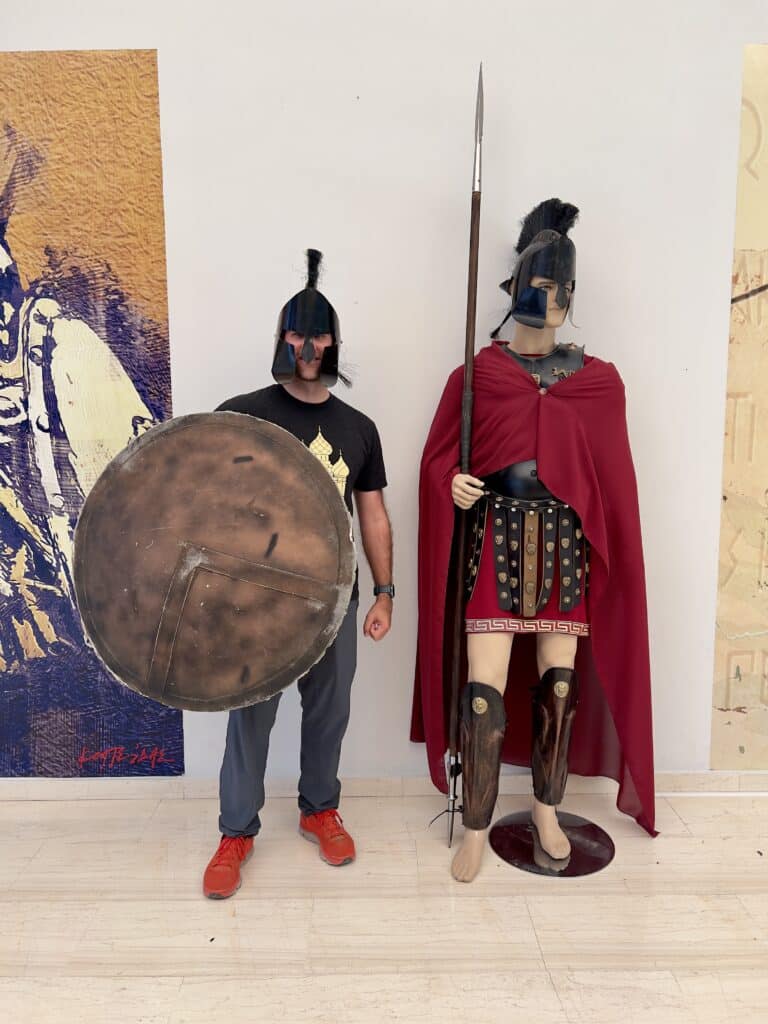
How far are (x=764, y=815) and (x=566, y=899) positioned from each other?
0.79m

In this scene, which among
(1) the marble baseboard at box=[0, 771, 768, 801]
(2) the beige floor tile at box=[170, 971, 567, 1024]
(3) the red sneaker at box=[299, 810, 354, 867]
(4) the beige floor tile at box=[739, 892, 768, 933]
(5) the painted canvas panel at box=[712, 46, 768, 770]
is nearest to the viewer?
(2) the beige floor tile at box=[170, 971, 567, 1024]

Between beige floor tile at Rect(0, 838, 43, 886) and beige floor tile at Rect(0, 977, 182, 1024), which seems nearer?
beige floor tile at Rect(0, 977, 182, 1024)

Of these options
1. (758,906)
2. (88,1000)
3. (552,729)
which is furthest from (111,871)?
(758,906)

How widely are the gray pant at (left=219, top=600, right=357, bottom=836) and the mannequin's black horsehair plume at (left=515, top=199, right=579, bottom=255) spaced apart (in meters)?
1.09

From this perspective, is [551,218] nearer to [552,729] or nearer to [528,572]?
[528,572]

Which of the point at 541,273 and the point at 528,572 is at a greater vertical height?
the point at 541,273

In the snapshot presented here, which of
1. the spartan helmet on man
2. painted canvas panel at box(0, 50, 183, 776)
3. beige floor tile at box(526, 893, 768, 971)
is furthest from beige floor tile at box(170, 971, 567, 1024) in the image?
the spartan helmet on man

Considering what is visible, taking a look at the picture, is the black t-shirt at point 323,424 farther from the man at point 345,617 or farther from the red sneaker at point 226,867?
the red sneaker at point 226,867

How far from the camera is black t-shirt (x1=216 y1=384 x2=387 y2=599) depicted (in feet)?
6.23

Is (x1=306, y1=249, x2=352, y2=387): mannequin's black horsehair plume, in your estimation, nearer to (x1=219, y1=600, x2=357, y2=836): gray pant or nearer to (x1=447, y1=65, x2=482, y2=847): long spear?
(x1=447, y1=65, x2=482, y2=847): long spear

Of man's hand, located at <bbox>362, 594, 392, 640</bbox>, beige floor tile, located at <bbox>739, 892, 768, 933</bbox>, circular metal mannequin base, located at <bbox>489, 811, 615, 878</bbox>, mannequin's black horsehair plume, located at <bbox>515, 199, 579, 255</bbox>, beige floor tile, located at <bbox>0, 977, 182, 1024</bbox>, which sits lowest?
beige floor tile, located at <bbox>0, 977, 182, 1024</bbox>

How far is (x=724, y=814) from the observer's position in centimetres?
231

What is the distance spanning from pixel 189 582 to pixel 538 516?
0.88m

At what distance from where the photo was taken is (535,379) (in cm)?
199
